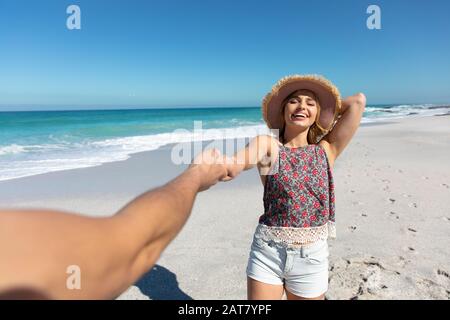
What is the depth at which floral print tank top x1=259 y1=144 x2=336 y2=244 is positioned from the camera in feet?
6.91

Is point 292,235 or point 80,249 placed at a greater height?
point 80,249

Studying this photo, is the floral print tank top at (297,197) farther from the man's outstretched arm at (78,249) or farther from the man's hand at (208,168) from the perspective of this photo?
the man's outstretched arm at (78,249)

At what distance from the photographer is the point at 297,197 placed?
2125mm

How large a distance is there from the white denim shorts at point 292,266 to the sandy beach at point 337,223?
1309 mm

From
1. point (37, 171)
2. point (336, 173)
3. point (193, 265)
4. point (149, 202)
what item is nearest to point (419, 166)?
point (336, 173)

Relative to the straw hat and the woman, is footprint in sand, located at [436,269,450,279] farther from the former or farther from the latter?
the straw hat

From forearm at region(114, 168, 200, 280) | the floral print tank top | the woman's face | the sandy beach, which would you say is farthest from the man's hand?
the sandy beach

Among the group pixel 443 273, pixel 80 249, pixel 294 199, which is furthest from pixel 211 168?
pixel 443 273

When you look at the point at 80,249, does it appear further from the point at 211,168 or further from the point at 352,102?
the point at 352,102

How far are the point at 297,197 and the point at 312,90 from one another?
2.54 feet

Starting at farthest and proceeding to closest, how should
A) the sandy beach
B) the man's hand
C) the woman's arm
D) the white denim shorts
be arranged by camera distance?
the sandy beach
the woman's arm
the white denim shorts
the man's hand

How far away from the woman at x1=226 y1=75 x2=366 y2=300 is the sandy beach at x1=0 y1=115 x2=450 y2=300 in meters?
1.32

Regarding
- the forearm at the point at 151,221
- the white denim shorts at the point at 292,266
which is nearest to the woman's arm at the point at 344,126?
the white denim shorts at the point at 292,266

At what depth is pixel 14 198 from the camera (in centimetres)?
639
